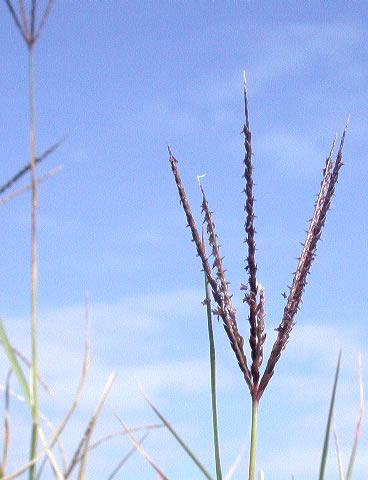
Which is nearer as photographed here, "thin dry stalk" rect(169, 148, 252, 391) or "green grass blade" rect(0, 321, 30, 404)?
"green grass blade" rect(0, 321, 30, 404)

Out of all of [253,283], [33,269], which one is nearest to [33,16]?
[33,269]

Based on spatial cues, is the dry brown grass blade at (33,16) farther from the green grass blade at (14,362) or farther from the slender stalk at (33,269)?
the green grass blade at (14,362)

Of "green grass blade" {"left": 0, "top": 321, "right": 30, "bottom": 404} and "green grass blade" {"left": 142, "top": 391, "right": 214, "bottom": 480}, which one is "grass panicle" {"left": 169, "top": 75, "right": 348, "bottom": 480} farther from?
"green grass blade" {"left": 0, "top": 321, "right": 30, "bottom": 404}

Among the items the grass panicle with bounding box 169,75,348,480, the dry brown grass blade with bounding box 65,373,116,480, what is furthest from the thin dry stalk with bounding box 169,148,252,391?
the dry brown grass blade with bounding box 65,373,116,480

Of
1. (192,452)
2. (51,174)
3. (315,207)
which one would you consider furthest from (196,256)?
(51,174)

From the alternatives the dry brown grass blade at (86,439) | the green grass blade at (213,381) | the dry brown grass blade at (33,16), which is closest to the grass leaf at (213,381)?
the green grass blade at (213,381)

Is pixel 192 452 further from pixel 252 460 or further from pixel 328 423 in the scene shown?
pixel 328 423
